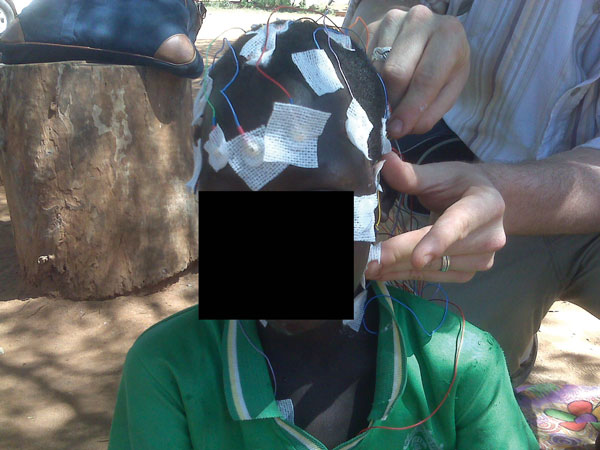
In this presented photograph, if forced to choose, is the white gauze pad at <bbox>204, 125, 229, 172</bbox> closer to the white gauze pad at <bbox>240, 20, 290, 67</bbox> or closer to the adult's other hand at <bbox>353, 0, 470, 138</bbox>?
the white gauze pad at <bbox>240, 20, 290, 67</bbox>

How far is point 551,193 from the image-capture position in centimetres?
177

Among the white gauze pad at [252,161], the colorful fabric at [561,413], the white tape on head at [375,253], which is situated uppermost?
the white gauze pad at [252,161]

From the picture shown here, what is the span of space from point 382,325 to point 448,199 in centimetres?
36

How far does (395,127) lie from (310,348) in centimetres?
54

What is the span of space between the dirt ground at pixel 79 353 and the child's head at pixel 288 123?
5.36ft

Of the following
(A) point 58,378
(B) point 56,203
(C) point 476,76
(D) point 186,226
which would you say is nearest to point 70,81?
(B) point 56,203

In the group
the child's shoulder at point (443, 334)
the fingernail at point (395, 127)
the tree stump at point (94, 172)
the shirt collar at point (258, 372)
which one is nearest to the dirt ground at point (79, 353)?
the tree stump at point (94, 172)

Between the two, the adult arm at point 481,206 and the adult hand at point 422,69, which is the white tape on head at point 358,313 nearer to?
the adult arm at point 481,206

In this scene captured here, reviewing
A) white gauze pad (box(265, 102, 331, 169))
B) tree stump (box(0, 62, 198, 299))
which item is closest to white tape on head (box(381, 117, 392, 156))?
white gauze pad (box(265, 102, 331, 169))

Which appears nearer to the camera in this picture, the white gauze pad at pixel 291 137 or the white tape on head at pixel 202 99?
the white gauze pad at pixel 291 137

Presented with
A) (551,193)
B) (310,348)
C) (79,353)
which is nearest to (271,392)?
(310,348)

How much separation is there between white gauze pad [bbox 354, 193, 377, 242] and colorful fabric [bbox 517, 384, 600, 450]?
1.41 m

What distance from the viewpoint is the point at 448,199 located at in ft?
4.83

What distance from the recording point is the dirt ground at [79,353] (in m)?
2.41
